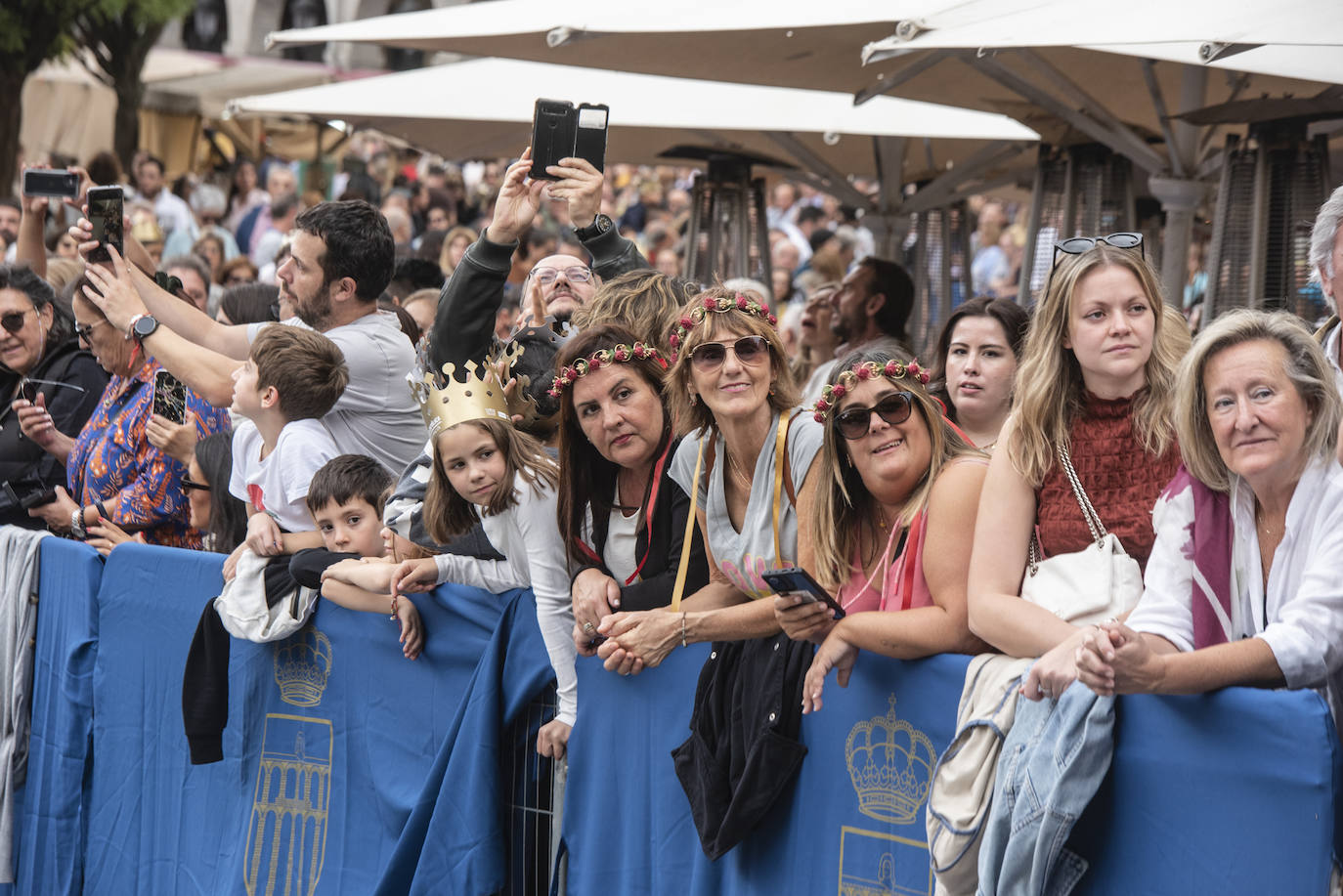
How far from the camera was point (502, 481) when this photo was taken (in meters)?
4.62

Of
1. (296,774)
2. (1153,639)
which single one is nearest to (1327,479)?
(1153,639)

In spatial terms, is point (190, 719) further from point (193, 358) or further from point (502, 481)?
point (502, 481)

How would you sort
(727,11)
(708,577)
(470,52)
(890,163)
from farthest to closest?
(890,163)
(470,52)
(727,11)
(708,577)

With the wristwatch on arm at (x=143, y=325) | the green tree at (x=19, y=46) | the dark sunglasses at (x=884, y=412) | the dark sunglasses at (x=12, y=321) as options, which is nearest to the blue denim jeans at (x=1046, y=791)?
the dark sunglasses at (x=884, y=412)

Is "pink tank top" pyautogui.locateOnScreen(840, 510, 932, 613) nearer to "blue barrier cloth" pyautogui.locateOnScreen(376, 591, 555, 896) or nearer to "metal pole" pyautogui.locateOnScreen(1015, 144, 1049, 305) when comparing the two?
"blue barrier cloth" pyautogui.locateOnScreen(376, 591, 555, 896)

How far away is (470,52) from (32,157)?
61.1 ft

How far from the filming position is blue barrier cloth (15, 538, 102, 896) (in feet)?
20.9

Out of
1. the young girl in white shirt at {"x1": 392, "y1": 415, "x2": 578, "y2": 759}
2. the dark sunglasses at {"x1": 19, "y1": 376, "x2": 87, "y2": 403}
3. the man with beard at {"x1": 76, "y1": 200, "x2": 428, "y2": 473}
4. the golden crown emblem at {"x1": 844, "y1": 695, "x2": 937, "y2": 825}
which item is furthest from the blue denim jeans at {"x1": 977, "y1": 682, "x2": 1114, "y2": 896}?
the dark sunglasses at {"x1": 19, "y1": 376, "x2": 87, "y2": 403}

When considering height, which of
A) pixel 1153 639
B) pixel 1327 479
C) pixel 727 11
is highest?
pixel 727 11

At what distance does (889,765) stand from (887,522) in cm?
62

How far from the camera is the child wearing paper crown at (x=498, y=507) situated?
445 centimetres

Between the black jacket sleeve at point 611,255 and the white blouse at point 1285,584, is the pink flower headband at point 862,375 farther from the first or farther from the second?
the black jacket sleeve at point 611,255

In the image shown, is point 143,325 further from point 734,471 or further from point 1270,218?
point 1270,218

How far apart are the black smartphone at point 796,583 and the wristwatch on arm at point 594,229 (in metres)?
1.86
